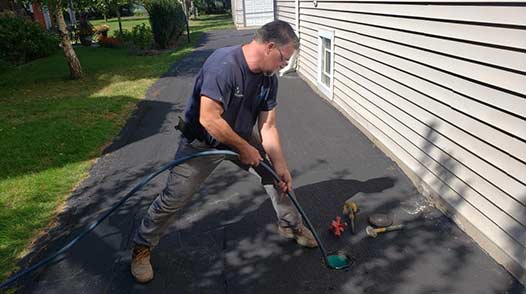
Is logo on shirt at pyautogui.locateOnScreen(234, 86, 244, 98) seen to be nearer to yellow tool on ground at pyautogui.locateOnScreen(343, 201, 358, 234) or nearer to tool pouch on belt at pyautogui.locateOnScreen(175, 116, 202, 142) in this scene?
tool pouch on belt at pyautogui.locateOnScreen(175, 116, 202, 142)

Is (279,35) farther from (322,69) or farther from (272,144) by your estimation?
(322,69)

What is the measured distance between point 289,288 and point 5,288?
1986 millimetres

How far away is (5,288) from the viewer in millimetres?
2791

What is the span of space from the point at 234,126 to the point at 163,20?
48.0 ft

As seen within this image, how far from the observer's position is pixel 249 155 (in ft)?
8.09

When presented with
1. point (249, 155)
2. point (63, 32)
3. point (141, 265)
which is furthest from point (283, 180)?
point (63, 32)

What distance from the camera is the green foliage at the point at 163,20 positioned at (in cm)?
1565

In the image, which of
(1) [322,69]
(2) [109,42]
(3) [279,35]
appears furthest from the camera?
(2) [109,42]

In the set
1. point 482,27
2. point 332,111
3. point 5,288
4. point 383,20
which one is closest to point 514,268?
point 482,27

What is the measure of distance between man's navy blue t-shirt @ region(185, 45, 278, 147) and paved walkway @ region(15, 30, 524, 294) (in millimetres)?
985

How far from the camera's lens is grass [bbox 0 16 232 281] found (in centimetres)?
376

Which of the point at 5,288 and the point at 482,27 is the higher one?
the point at 482,27

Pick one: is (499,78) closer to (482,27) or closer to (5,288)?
(482,27)

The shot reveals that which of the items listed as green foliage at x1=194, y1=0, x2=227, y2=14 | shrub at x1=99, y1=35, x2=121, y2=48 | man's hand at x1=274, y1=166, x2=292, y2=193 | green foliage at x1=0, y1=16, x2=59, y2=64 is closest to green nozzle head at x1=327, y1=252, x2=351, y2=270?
man's hand at x1=274, y1=166, x2=292, y2=193
